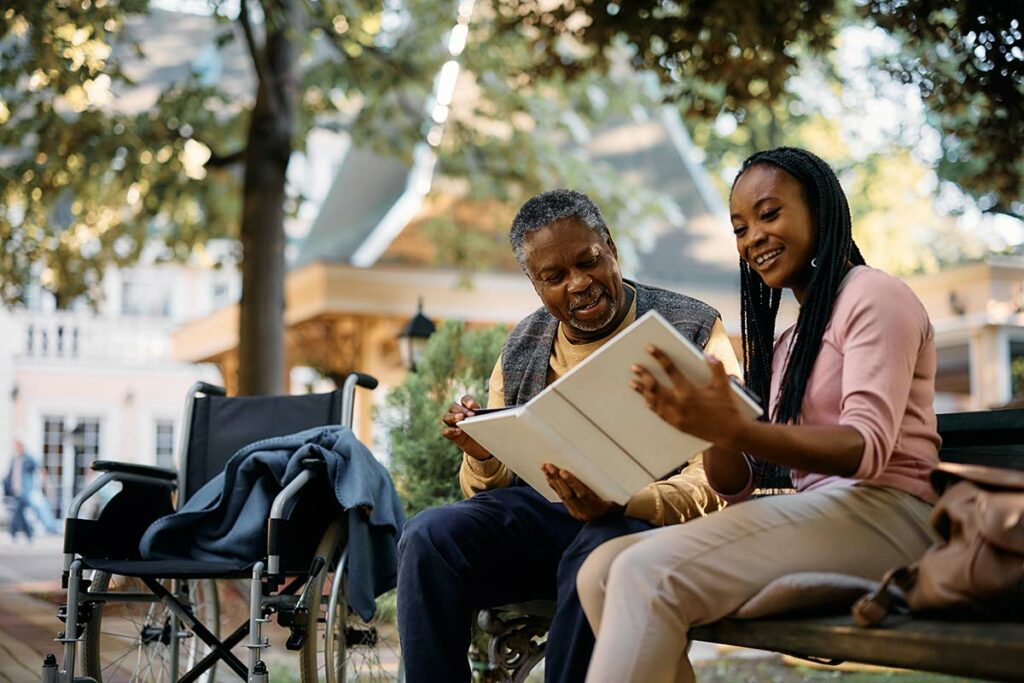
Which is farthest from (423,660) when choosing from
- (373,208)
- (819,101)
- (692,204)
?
(819,101)

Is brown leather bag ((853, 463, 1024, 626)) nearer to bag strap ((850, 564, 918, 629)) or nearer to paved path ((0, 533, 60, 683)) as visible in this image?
bag strap ((850, 564, 918, 629))

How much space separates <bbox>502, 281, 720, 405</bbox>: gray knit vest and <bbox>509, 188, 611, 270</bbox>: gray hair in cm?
22

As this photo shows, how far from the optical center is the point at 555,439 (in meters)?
2.50

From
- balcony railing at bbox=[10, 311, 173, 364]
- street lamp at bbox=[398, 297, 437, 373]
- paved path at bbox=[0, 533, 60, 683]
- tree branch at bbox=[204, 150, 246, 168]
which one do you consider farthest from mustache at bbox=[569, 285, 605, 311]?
balcony railing at bbox=[10, 311, 173, 364]

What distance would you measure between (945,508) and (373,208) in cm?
1277

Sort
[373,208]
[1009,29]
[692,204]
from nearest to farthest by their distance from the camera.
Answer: [1009,29] < [373,208] < [692,204]

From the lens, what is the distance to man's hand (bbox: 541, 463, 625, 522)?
268 centimetres

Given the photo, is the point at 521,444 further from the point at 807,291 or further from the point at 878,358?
the point at 878,358

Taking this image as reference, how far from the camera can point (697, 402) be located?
6.92 feet

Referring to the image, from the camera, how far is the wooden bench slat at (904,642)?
1717 mm

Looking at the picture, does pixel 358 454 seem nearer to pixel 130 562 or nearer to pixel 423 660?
pixel 130 562

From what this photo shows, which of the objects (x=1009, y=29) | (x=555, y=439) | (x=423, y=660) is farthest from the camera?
(x=1009, y=29)

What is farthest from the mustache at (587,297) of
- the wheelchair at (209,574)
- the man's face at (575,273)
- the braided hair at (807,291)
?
the wheelchair at (209,574)

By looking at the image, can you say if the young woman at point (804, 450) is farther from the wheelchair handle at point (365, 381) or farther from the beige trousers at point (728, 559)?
the wheelchair handle at point (365, 381)
